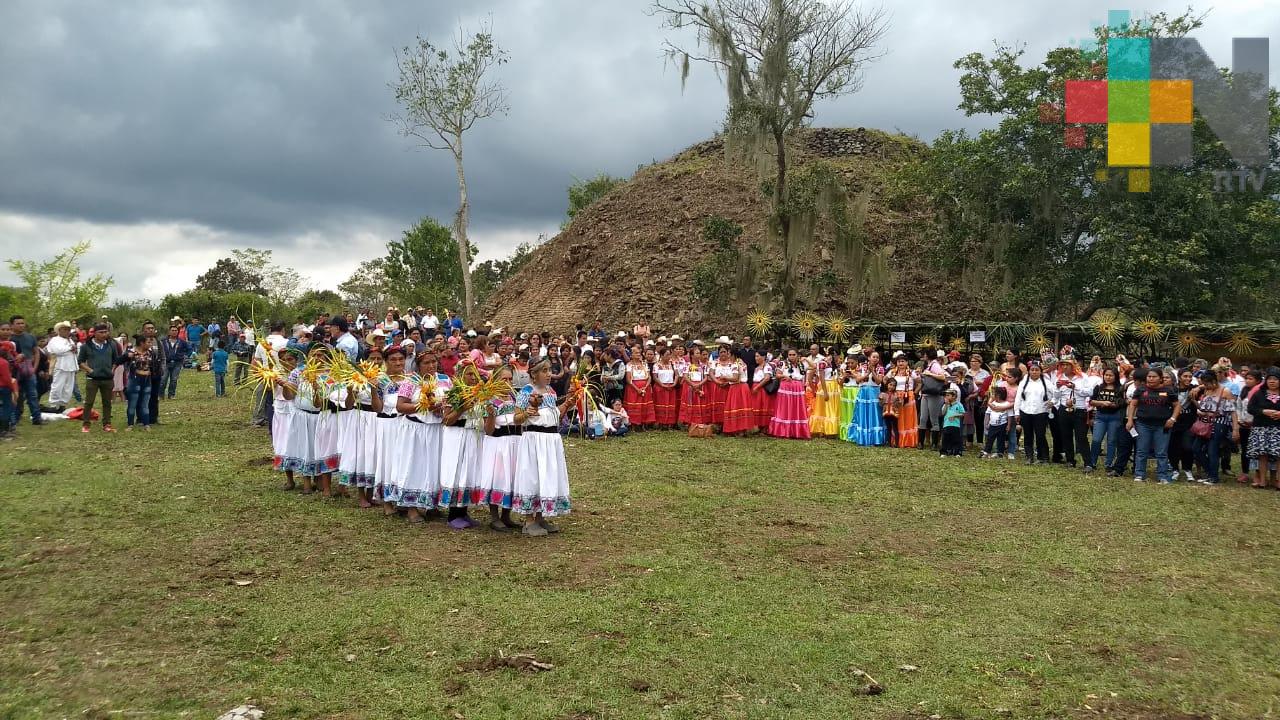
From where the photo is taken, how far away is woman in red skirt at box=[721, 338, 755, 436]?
1556 centimetres

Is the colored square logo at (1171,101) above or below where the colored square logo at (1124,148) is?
above

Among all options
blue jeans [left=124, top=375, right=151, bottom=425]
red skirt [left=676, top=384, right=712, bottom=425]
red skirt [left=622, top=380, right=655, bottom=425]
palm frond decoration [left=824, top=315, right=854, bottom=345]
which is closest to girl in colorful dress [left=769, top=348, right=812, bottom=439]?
red skirt [left=676, top=384, right=712, bottom=425]

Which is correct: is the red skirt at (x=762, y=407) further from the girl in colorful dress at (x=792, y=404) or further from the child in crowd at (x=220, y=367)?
the child in crowd at (x=220, y=367)

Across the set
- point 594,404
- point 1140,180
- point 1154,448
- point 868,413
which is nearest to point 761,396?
point 868,413

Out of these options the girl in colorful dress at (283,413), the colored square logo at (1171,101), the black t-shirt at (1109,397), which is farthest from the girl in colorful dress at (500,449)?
the colored square logo at (1171,101)

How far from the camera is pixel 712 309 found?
87.9 ft

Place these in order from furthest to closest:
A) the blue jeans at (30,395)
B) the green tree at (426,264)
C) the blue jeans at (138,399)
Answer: the green tree at (426,264) → the blue jeans at (138,399) → the blue jeans at (30,395)

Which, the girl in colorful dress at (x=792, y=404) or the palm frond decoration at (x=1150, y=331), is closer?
the girl in colorful dress at (x=792, y=404)

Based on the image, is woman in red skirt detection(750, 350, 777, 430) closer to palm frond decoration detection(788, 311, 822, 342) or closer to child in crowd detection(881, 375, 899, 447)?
child in crowd detection(881, 375, 899, 447)

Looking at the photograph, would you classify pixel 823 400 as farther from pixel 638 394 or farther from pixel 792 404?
pixel 638 394

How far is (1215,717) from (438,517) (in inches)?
256

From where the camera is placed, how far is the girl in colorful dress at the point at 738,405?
15.5 meters

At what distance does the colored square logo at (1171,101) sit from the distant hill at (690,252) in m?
Result: 7.53

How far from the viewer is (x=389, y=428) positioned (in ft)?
27.8
